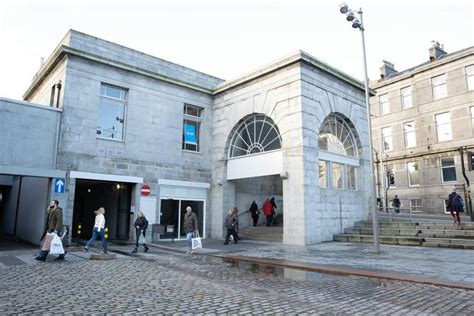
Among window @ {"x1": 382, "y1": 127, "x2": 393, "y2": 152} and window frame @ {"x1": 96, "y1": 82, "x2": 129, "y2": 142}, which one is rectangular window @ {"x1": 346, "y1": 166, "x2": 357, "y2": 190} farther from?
window @ {"x1": 382, "y1": 127, "x2": 393, "y2": 152}

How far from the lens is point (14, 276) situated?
25.9 ft

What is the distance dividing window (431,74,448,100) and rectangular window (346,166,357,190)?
17.5 metres

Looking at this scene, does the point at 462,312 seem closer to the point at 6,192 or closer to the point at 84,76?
the point at 84,76

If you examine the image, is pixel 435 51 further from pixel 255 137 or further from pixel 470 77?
pixel 255 137

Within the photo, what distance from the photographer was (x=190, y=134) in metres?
19.2

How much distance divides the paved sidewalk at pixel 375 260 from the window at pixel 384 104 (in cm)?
2414

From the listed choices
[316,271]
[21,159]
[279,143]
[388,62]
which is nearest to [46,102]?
[21,159]

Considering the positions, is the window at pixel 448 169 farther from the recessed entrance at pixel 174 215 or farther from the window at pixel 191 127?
the recessed entrance at pixel 174 215

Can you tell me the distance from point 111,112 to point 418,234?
1439cm

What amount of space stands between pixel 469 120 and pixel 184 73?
23.4 m

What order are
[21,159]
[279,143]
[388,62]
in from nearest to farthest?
[21,159]
[279,143]
[388,62]

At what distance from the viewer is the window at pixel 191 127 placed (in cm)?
1900

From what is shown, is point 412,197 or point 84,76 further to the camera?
point 412,197

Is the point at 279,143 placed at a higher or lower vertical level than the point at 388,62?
lower
